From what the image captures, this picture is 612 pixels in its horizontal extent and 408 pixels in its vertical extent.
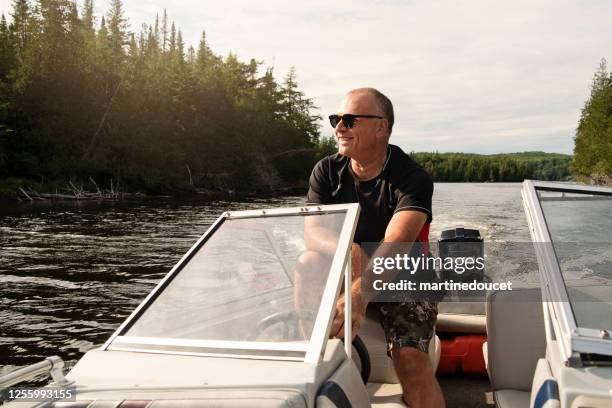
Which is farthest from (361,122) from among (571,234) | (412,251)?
(571,234)

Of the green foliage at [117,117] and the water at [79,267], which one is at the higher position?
the green foliage at [117,117]

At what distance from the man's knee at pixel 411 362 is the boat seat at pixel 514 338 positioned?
517mm

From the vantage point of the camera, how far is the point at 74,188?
4000cm

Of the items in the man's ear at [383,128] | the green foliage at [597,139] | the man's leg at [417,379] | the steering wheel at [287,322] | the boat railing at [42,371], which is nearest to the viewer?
the boat railing at [42,371]

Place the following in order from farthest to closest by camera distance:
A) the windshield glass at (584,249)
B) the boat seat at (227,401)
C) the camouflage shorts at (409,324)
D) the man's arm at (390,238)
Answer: the camouflage shorts at (409,324), the man's arm at (390,238), the windshield glass at (584,249), the boat seat at (227,401)

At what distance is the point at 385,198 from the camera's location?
9.44ft

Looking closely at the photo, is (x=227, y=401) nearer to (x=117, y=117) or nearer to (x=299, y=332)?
(x=299, y=332)

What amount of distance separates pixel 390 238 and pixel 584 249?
921 millimetres

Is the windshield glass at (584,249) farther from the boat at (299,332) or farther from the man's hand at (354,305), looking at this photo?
the man's hand at (354,305)

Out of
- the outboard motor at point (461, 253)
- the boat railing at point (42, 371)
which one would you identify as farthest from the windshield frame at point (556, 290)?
the outboard motor at point (461, 253)

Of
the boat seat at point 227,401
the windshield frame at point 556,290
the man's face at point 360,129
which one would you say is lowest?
the boat seat at point 227,401

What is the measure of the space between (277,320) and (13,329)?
901 cm

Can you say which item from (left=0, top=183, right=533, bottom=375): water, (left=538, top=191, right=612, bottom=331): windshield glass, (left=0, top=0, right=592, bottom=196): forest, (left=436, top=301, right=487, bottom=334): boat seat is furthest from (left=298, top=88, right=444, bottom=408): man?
(left=0, top=0, right=592, bottom=196): forest

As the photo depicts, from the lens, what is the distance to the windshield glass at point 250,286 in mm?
2080
